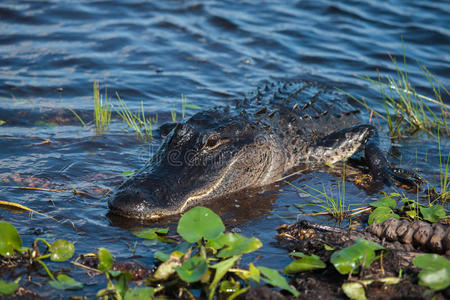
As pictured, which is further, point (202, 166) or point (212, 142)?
point (212, 142)

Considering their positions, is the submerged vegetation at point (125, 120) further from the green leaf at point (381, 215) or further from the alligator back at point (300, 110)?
the green leaf at point (381, 215)

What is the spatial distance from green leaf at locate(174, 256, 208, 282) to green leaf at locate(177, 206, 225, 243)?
17 centimetres

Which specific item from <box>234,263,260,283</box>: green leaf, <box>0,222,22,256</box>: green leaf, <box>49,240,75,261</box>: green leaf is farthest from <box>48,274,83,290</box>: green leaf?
<box>234,263,260,283</box>: green leaf

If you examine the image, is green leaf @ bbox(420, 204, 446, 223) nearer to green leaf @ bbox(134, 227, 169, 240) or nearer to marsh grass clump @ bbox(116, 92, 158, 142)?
green leaf @ bbox(134, 227, 169, 240)

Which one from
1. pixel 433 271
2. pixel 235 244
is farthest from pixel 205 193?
pixel 433 271

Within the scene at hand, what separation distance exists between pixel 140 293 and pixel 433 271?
148 cm

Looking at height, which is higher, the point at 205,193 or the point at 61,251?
the point at 61,251

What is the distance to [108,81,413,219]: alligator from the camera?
12.4 feet

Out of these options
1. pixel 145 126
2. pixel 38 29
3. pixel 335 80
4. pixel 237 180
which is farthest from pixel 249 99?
pixel 38 29

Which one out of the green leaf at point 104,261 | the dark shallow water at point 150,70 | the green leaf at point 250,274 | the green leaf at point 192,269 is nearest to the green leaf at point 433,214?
the dark shallow water at point 150,70

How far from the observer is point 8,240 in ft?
9.14

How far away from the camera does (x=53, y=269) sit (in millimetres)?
2834

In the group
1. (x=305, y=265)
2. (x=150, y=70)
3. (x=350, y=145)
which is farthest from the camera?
(x=150, y=70)

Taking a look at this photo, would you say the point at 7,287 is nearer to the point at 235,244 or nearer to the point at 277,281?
the point at 235,244
